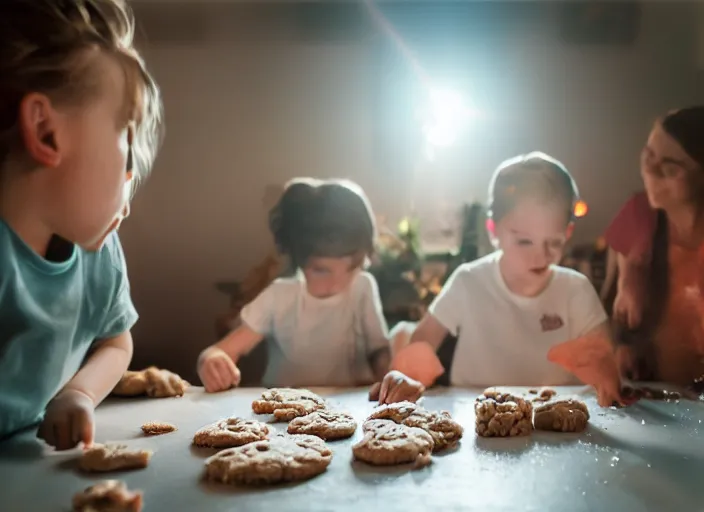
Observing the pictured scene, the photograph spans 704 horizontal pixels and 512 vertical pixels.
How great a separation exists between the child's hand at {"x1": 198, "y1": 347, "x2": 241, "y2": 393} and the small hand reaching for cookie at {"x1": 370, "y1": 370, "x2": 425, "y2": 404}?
272 millimetres

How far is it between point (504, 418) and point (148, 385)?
0.63 meters

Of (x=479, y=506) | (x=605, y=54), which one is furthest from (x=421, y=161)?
(x=479, y=506)

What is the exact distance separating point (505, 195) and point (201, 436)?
28.3 inches

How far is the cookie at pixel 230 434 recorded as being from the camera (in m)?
0.91

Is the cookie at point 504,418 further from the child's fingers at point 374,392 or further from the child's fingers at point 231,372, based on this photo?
the child's fingers at point 231,372

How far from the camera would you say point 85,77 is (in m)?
0.94

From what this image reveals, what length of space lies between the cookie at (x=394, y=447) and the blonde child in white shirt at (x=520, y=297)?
0.40m

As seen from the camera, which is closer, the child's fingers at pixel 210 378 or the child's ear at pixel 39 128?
→ the child's ear at pixel 39 128

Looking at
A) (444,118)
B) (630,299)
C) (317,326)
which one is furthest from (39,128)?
(630,299)

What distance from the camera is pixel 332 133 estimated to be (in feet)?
4.33

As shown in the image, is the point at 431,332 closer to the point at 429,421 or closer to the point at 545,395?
the point at 545,395

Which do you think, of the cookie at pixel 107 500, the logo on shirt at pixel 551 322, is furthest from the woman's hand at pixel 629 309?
the cookie at pixel 107 500

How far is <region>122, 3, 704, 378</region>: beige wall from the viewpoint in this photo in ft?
4.27

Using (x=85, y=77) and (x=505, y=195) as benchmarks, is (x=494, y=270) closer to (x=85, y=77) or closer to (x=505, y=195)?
(x=505, y=195)
